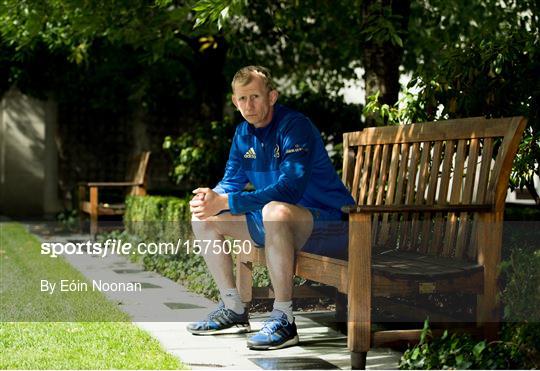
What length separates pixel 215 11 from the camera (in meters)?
5.32

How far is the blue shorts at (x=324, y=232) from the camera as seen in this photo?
4.85m

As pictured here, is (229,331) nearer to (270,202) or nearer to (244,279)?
(244,279)

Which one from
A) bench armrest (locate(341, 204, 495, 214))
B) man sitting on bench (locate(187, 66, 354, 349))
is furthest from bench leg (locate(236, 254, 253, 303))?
bench armrest (locate(341, 204, 495, 214))

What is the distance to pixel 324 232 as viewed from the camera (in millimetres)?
4855

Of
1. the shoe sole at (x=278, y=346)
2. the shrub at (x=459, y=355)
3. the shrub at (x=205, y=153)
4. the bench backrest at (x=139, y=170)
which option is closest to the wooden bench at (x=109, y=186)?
the bench backrest at (x=139, y=170)

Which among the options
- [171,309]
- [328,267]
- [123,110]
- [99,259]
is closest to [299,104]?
[99,259]

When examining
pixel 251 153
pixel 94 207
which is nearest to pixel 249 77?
pixel 251 153

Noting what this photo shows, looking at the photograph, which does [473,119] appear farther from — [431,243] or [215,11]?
[215,11]

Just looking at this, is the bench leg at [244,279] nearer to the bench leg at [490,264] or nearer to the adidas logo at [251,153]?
the adidas logo at [251,153]

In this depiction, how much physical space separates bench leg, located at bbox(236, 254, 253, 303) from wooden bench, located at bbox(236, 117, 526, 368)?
5.2 inches

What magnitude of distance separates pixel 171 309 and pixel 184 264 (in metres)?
2.03

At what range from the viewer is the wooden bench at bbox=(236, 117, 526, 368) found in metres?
4.06

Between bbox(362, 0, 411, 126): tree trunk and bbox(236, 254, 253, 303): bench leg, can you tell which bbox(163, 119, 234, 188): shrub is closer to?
bbox(362, 0, 411, 126): tree trunk

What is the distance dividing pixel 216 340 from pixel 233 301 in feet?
1.00
